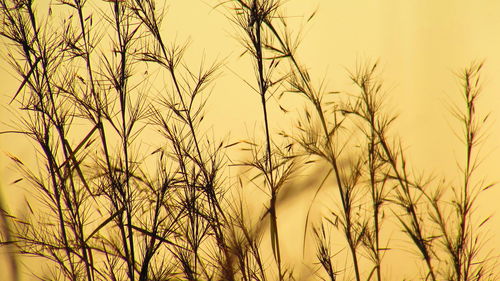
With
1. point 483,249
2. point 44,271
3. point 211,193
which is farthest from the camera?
point 44,271

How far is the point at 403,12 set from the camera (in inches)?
43.3

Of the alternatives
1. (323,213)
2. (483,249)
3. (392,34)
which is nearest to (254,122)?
(323,213)

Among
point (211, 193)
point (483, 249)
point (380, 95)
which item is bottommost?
point (483, 249)

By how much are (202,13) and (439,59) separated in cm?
55

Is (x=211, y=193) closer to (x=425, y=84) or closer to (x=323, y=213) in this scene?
(x=323, y=213)

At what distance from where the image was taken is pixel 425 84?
1.11 meters

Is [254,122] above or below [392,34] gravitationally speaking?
below

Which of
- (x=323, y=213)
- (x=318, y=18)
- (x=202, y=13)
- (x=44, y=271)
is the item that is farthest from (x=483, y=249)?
(x=44, y=271)

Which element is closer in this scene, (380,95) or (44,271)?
(380,95)

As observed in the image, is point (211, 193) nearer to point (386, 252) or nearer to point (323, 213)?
point (323, 213)

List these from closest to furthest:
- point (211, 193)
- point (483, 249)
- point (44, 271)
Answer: point (211, 193)
point (483, 249)
point (44, 271)

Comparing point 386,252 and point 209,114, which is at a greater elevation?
point 209,114

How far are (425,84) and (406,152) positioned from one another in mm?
163

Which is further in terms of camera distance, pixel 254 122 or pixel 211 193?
pixel 254 122
